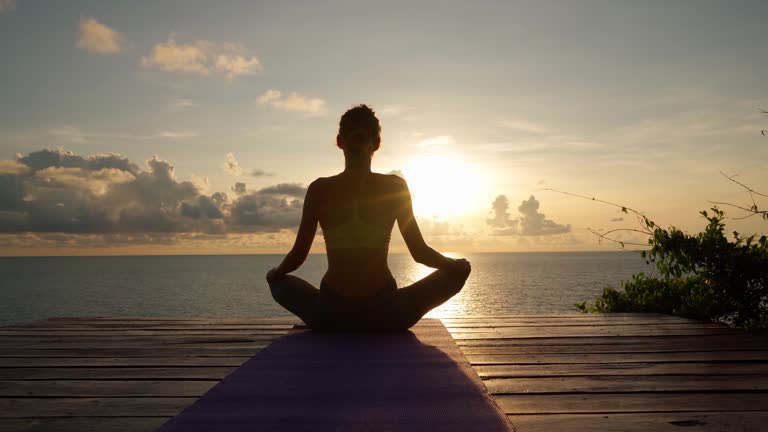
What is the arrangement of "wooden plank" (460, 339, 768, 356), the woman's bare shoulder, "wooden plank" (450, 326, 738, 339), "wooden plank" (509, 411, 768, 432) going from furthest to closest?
"wooden plank" (450, 326, 738, 339) < the woman's bare shoulder < "wooden plank" (460, 339, 768, 356) < "wooden plank" (509, 411, 768, 432)

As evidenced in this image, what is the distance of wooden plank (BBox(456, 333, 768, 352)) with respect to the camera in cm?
430

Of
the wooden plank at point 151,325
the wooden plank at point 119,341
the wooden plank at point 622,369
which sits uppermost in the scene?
the wooden plank at point 622,369

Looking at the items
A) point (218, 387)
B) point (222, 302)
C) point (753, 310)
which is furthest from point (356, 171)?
point (222, 302)

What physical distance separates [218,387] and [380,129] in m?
2.39

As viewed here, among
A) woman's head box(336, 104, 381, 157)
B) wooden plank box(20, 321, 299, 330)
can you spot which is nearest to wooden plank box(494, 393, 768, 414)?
woman's head box(336, 104, 381, 157)

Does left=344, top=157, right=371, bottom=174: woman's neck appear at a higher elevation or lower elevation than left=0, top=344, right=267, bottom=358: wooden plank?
higher

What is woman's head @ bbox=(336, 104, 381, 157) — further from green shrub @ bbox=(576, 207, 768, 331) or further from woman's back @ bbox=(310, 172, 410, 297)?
green shrub @ bbox=(576, 207, 768, 331)

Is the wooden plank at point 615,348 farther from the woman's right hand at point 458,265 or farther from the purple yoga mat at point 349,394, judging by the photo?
the woman's right hand at point 458,265

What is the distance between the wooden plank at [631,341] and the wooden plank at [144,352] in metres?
1.78

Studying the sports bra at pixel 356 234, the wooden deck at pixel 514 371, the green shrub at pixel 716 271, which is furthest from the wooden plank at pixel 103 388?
the green shrub at pixel 716 271

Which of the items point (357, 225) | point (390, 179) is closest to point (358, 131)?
point (390, 179)

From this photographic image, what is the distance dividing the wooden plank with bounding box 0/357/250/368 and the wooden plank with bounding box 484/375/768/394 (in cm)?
187

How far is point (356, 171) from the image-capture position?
4.38 m

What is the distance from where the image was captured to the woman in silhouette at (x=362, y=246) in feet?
14.1
